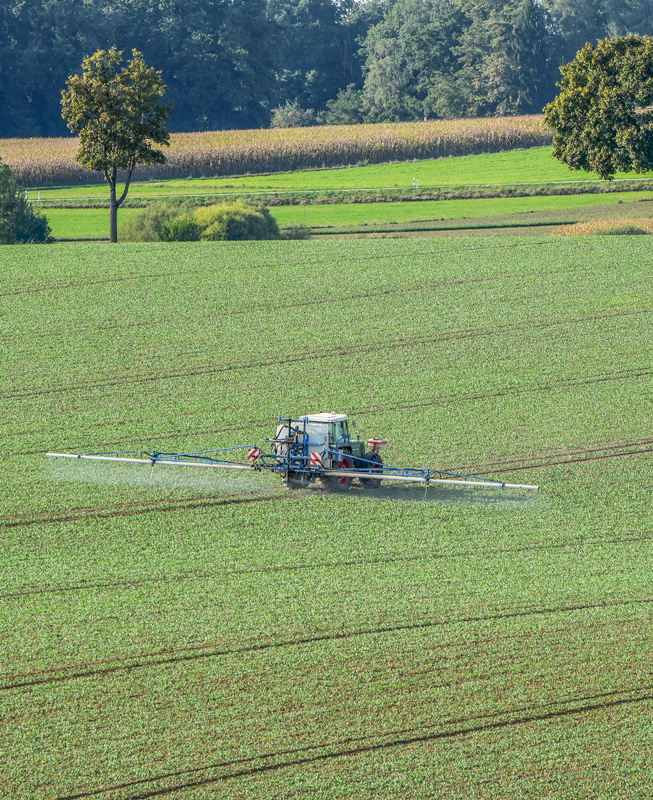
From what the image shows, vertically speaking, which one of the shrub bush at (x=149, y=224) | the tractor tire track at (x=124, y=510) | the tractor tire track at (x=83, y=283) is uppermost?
the shrub bush at (x=149, y=224)

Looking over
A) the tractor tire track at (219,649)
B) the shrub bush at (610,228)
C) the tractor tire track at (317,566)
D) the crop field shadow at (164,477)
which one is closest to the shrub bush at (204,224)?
the shrub bush at (610,228)

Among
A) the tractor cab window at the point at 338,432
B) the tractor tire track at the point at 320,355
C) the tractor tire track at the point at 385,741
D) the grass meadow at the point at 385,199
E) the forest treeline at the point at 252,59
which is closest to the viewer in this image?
the tractor tire track at the point at 385,741

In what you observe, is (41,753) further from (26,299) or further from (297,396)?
(26,299)

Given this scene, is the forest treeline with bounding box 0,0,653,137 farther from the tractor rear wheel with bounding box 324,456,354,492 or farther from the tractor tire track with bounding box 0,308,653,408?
the tractor rear wheel with bounding box 324,456,354,492

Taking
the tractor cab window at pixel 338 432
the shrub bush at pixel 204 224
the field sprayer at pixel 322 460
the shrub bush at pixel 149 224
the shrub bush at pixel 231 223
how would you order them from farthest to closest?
the shrub bush at pixel 149 224, the shrub bush at pixel 204 224, the shrub bush at pixel 231 223, the tractor cab window at pixel 338 432, the field sprayer at pixel 322 460

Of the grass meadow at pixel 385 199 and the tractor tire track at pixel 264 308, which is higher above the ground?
the grass meadow at pixel 385 199

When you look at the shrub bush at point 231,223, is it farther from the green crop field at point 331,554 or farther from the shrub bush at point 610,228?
the shrub bush at point 610,228

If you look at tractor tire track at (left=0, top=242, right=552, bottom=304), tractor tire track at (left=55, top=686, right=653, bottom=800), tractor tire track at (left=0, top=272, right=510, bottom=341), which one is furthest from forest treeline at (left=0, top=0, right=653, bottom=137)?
tractor tire track at (left=55, top=686, right=653, bottom=800)
